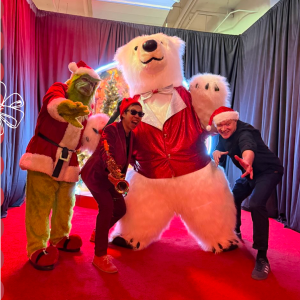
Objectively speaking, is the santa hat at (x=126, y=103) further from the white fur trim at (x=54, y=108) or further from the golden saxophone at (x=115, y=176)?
the white fur trim at (x=54, y=108)

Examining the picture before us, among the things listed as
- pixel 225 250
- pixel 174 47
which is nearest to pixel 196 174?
pixel 225 250

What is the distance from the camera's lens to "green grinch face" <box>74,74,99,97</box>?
5.84ft

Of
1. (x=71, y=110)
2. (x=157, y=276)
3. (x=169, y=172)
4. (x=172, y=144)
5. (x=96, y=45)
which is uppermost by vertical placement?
(x=96, y=45)

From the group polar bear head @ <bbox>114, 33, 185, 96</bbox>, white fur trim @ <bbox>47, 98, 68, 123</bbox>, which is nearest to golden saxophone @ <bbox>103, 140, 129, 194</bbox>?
white fur trim @ <bbox>47, 98, 68, 123</bbox>

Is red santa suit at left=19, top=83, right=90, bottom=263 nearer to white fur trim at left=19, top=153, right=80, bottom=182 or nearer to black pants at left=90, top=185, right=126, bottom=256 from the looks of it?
white fur trim at left=19, top=153, right=80, bottom=182

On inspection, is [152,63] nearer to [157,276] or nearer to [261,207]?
[261,207]

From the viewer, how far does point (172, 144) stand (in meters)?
2.01

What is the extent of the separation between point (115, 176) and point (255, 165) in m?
1.01

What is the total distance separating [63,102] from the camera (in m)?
1.55

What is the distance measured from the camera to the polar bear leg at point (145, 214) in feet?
6.41

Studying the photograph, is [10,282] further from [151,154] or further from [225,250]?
[225,250]

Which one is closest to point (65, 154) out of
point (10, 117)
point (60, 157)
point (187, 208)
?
point (60, 157)

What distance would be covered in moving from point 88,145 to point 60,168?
268mm

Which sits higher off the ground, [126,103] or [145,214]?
[126,103]
